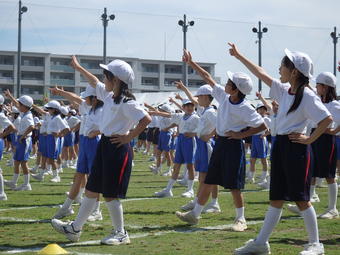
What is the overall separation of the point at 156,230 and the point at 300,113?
9.44 feet

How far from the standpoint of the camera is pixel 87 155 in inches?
413

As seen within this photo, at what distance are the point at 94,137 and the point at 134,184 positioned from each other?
6658 millimetres

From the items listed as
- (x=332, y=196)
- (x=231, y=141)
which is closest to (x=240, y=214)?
(x=231, y=141)

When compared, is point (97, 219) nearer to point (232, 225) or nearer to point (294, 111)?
point (232, 225)

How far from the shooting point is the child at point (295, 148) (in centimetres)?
716

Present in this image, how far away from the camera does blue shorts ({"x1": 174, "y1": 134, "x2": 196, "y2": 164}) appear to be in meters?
14.4

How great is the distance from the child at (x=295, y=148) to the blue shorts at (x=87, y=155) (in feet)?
12.5

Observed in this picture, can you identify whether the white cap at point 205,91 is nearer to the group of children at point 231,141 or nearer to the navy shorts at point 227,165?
the group of children at point 231,141

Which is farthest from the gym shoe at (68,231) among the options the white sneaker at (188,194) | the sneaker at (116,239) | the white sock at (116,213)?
the white sneaker at (188,194)

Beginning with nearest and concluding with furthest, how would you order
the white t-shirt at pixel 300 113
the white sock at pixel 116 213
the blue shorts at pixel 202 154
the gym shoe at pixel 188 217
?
the white t-shirt at pixel 300 113, the white sock at pixel 116 213, the gym shoe at pixel 188 217, the blue shorts at pixel 202 154

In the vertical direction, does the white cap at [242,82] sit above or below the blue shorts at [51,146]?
above

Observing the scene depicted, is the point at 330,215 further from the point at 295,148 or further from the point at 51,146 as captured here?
the point at 51,146

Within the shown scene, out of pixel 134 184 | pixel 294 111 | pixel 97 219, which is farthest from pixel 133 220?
pixel 134 184

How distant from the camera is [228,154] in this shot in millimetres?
9242
